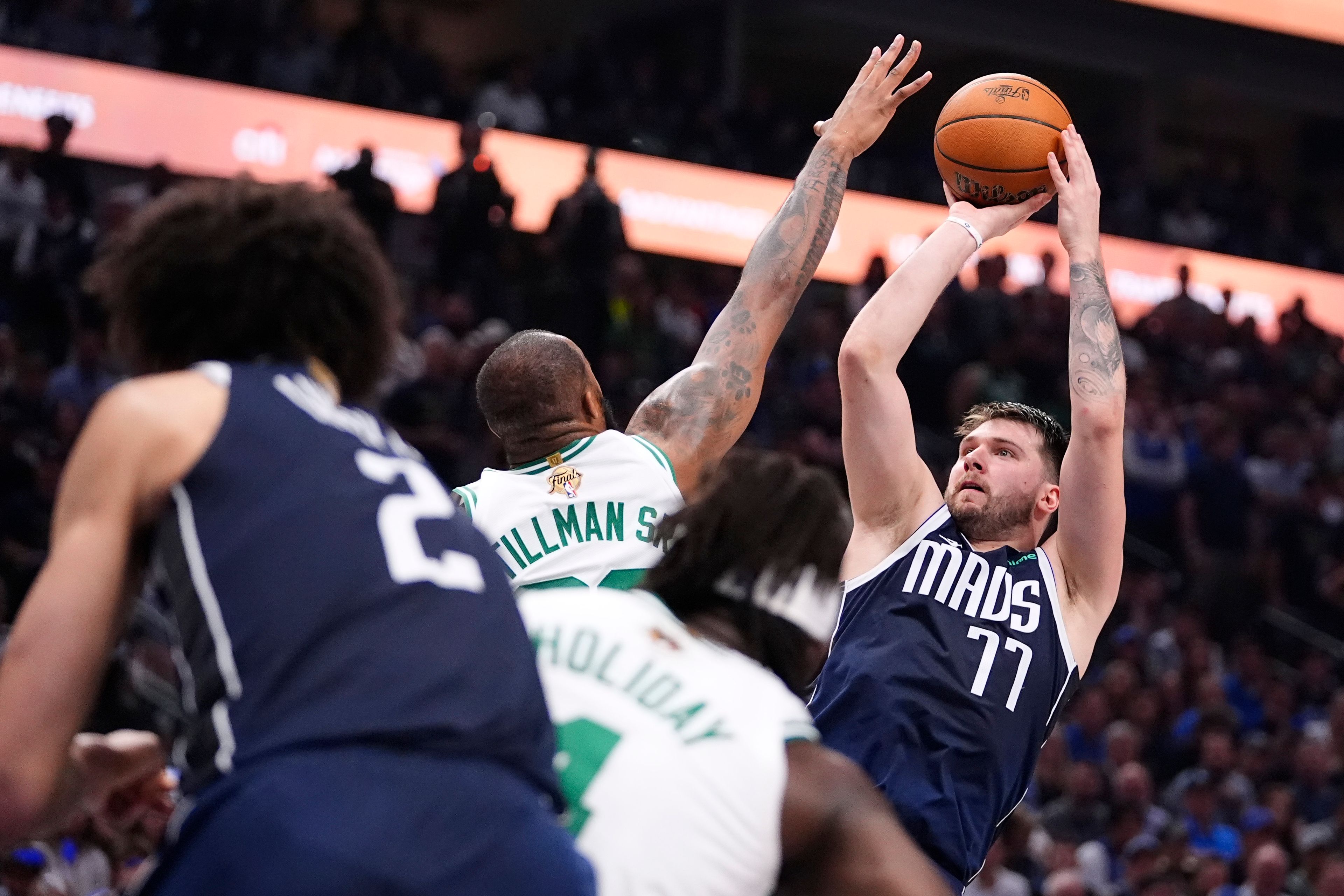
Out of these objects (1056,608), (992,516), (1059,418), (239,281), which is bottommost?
(1059,418)

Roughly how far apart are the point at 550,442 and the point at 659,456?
0.27 metres

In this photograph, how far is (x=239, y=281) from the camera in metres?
2.13

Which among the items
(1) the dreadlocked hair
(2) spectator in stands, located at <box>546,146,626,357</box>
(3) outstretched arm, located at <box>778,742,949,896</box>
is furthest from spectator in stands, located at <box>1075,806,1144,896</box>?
(3) outstretched arm, located at <box>778,742,949,896</box>

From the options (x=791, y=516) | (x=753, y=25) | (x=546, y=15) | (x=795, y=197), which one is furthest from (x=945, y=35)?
(x=791, y=516)

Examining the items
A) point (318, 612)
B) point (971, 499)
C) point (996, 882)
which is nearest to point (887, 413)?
point (971, 499)

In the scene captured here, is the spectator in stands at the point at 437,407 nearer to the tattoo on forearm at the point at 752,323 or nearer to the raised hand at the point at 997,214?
the tattoo on forearm at the point at 752,323

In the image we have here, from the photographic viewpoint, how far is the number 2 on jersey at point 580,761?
218cm

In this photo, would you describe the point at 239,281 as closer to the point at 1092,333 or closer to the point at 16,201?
the point at 1092,333

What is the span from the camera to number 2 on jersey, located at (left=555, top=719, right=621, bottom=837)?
2180 millimetres

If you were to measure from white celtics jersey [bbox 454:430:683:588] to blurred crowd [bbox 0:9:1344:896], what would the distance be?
12.0 feet

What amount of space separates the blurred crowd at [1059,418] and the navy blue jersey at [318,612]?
200 inches

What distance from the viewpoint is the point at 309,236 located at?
217 centimetres

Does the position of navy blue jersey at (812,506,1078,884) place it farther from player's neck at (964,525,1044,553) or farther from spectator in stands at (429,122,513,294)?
spectator in stands at (429,122,513,294)

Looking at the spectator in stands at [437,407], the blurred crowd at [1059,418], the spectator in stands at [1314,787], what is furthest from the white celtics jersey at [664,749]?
the spectator in stands at [1314,787]
